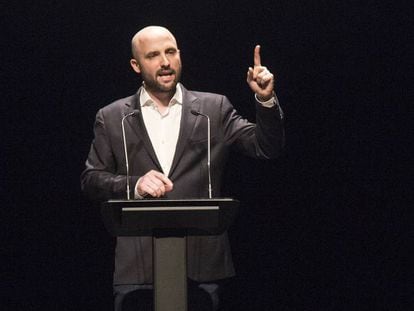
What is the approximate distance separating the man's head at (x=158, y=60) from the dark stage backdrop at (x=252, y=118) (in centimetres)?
83

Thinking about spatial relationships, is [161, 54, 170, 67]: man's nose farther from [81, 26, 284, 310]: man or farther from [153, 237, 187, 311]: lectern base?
[153, 237, 187, 311]: lectern base

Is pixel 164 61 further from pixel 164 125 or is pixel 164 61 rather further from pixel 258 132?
pixel 258 132

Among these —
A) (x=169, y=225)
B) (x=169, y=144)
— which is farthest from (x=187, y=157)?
(x=169, y=225)

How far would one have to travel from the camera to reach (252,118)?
341 centimetres

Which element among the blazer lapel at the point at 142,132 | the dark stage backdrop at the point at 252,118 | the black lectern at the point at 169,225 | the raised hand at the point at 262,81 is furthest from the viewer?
the dark stage backdrop at the point at 252,118

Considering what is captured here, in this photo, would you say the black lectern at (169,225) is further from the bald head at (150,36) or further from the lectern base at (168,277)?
the bald head at (150,36)

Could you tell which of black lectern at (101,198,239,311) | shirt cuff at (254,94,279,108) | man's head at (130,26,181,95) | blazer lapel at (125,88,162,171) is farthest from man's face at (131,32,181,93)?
black lectern at (101,198,239,311)

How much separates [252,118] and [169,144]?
934mm

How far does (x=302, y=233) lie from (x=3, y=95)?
150 centimetres

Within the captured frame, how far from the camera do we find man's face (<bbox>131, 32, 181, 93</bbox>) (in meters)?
2.57

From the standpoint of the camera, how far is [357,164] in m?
3.44

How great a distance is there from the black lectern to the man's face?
66 cm

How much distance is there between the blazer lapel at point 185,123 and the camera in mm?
2486

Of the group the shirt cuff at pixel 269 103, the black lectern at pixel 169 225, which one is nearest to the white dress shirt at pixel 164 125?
the shirt cuff at pixel 269 103
